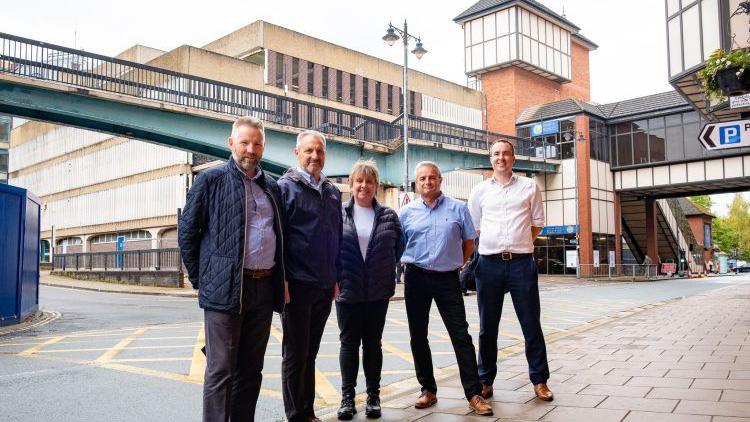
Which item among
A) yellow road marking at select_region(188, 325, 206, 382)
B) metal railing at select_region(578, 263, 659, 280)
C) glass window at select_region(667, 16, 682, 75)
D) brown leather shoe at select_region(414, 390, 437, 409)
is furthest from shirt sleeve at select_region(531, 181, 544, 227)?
metal railing at select_region(578, 263, 659, 280)

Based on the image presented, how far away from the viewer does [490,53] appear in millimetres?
47375

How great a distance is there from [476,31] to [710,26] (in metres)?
32.9

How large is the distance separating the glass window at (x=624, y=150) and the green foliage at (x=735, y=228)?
42614 mm

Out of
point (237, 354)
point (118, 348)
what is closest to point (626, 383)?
point (237, 354)

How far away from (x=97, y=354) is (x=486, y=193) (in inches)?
213

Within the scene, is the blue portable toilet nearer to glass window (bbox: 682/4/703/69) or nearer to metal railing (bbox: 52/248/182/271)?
metal railing (bbox: 52/248/182/271)

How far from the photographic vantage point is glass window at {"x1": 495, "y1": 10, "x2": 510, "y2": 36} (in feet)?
151

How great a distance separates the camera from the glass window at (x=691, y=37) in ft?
55.0

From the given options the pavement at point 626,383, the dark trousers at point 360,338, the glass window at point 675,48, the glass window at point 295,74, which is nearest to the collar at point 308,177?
the dark trousers at point 360,338

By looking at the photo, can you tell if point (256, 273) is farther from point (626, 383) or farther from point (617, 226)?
point (617, 226)

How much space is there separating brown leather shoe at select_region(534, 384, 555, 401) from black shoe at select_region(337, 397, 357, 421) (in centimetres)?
145

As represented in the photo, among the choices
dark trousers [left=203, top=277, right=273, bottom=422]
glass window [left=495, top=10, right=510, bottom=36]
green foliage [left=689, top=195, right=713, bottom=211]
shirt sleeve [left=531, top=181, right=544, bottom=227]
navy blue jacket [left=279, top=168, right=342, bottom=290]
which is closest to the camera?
dark trousers [left=203, top=277, right=273, bottom=422]

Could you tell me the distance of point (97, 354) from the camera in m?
7.84

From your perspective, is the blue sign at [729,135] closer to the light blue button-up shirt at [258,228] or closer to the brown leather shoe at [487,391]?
the brown leather shoe at [487,391]
